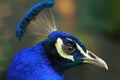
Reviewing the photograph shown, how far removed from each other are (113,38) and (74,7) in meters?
0.45

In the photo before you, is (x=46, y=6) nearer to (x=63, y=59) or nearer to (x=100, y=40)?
(x=63, y=59)

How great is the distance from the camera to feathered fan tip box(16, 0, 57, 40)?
2.51m

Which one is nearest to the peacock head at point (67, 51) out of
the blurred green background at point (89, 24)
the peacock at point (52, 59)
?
the peacock at point (52, 59)

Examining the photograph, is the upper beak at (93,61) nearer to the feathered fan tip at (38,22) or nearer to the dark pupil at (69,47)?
the dark pupil at (69,47)

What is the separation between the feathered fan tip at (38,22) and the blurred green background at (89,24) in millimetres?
1021

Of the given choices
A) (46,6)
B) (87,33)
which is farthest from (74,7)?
(46,6)

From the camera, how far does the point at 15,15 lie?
3635 mm

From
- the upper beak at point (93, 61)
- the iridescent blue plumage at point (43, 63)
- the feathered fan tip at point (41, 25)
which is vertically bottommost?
the upper beak at point (93, 61)

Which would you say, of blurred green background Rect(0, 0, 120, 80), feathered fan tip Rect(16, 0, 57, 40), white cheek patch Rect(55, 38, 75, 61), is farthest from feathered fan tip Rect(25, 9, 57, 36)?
blurred green background Rect(0, 0, 120, 80)

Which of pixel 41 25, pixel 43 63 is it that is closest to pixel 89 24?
pixel 41 25

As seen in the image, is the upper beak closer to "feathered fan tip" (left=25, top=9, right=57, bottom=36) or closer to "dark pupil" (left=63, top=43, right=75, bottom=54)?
"dark pupil" (left=63, top=43, right=75, bottom=54)

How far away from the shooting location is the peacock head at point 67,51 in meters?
2.43

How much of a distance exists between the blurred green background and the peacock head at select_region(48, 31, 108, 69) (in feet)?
3.72

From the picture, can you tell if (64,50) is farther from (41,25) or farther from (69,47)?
(41,25)
